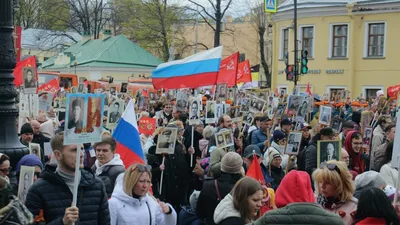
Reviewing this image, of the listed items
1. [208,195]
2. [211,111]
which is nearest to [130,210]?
[208,195]

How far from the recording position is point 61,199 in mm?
4836

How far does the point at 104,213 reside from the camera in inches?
201

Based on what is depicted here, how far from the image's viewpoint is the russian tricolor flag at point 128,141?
7.34 metres

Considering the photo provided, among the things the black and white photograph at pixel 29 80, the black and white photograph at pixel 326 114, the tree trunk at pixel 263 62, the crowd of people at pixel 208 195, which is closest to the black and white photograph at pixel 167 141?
the crowd of people at pixel 208 195

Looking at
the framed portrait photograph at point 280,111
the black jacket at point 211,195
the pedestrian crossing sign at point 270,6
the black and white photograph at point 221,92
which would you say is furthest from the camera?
the pedestrian crossing sign at point 270,6

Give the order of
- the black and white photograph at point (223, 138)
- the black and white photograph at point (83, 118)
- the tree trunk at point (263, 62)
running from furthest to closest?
the tree trunk at point (263, 62) < the black and white photograph at point (223, 138) < the black and white photograph at point (83, 118)

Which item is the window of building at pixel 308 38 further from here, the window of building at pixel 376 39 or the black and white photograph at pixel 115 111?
the black and white photograph at pixel 115 111

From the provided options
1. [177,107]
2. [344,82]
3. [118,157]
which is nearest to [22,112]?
[177,107]

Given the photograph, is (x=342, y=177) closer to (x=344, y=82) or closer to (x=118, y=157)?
(x=118, y=157)

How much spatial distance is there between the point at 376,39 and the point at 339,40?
6.83ft

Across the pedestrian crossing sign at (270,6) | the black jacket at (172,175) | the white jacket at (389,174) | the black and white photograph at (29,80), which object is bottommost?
the black jacket at (172,175)

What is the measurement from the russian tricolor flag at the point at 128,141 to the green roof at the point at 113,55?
47714 millimetres

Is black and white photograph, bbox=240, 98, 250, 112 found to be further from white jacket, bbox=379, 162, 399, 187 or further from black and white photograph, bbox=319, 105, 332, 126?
white jacket, bbox=379, 162, 399, 187

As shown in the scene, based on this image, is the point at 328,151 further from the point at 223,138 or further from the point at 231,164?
the point at 223,138
